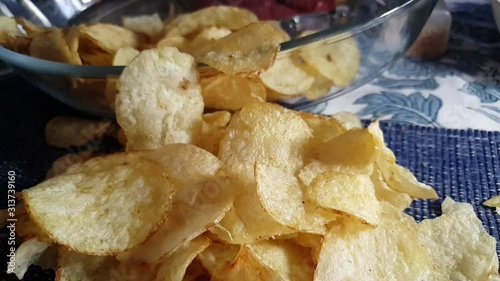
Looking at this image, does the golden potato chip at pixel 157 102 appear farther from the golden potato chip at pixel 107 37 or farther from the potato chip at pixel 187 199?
the golden potato chip at pixel 107 37

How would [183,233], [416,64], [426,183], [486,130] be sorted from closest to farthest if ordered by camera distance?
[183,233]
[426,183]
[486,130]
[416,64]

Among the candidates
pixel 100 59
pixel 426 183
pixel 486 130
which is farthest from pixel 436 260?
pixel 100 59

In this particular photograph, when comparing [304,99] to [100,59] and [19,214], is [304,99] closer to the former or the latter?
[100,59]

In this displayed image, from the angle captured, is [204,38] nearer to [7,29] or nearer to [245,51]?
[245,51]

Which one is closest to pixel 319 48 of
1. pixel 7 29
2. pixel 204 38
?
pixel 204 38

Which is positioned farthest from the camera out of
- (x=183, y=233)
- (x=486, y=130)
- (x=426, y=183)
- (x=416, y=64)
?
(x=416, y=64)

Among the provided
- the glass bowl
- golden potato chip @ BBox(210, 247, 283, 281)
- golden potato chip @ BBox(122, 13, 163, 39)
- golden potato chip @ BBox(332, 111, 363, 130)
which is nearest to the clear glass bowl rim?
the glass bowl

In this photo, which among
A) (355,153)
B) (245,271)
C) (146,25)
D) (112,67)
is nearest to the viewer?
(245,271)
